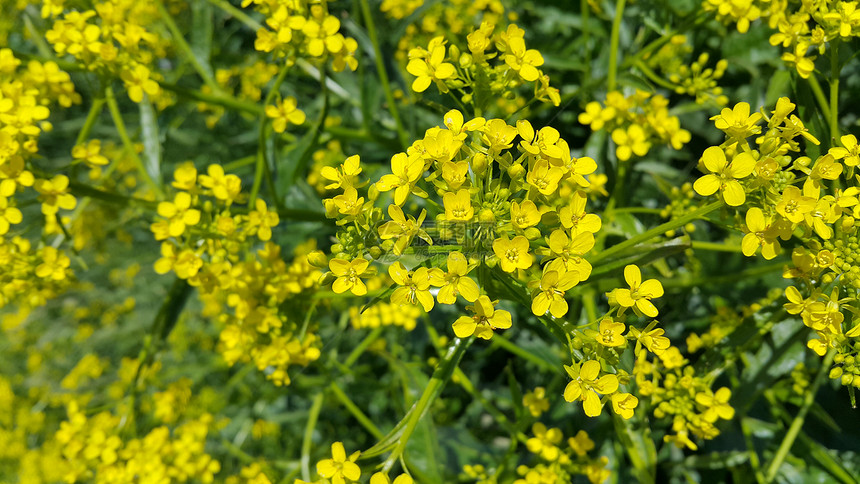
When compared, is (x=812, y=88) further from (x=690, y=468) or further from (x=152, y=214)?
(x=152, y=214)

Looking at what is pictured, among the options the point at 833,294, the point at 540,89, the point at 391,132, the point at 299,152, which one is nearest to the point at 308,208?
the point at 299,152

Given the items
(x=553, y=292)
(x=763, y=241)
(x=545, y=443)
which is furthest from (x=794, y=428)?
(x=553, y=292)

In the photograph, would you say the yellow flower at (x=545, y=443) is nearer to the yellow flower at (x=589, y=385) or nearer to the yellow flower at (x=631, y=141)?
the yellow flower at (x=589, y=385)

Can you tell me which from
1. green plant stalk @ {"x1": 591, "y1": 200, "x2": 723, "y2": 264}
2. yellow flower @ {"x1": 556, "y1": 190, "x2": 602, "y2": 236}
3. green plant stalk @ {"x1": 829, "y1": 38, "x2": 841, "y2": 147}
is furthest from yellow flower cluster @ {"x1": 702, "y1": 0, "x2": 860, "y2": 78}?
yellow flower @ {"x1": 556, "y1": 190, "x2": 602, "y2": 236}

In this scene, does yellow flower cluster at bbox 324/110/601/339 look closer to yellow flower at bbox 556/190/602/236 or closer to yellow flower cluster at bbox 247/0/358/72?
yellow flower at bbox 556/190/602/236

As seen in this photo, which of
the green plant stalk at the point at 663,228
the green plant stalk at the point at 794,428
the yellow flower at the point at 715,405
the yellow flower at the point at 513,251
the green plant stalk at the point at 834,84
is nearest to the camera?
the yellow flower at the point at 513,251

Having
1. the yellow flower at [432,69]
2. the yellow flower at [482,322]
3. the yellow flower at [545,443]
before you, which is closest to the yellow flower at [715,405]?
the yellow flower at [545,443]
